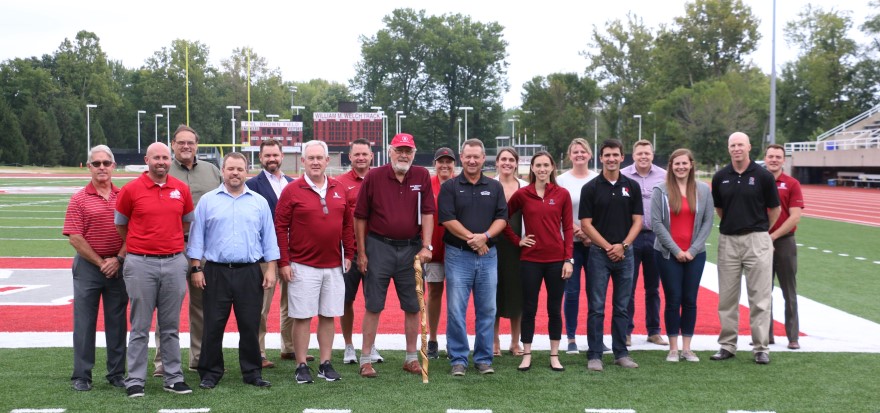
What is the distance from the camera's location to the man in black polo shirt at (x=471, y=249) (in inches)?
241

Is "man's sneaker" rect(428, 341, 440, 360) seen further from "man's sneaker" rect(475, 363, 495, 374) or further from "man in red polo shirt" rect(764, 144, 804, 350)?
"man in red polo shirt" rect(764, 144, 804, 350)

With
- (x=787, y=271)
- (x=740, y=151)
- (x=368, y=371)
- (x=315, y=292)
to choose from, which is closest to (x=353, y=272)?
(x=315, y=292)

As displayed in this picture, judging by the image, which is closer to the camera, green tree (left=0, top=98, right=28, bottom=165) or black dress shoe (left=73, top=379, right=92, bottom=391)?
black dress shoe (left=73, top=379, right=92, bottom=391)

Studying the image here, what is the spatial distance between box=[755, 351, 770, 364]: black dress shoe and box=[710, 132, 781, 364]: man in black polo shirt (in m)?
0.10

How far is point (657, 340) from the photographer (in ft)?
23.7

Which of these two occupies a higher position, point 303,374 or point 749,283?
point 749,283

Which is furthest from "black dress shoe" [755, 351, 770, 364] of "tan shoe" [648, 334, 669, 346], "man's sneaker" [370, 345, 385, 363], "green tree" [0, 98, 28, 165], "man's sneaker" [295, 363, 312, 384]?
"green tree" [0, 98, 28, 165]

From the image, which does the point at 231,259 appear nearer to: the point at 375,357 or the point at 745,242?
the point at 375,357

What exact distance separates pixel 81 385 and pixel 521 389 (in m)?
3.03

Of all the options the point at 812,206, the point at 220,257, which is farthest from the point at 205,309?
the point at 812,206

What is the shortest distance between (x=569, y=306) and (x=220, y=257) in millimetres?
3023

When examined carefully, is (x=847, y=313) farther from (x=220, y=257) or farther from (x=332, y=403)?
(x=220, y=257)

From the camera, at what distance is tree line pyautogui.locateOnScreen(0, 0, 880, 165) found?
60906 millimetres

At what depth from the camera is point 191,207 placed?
5.68 m
